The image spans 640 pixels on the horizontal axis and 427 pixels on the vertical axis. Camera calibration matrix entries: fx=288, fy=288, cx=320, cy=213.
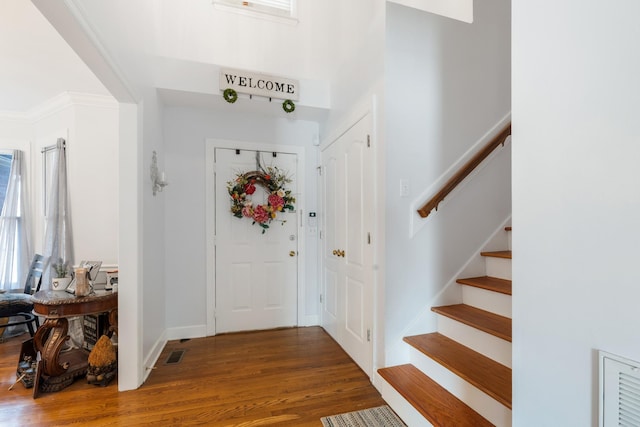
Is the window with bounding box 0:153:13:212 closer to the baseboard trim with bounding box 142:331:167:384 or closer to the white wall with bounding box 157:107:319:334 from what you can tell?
the white wall with bounding box 157:107:319:334

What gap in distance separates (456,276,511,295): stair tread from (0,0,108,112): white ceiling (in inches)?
146


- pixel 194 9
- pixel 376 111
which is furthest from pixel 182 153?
pixel 376 111

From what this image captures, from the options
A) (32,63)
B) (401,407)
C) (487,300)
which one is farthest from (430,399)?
(32,63)

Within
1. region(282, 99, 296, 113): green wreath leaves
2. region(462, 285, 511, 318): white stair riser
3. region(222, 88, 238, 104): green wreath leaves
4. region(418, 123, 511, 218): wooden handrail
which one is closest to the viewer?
region(462, 285, 511, 318): white stair riser

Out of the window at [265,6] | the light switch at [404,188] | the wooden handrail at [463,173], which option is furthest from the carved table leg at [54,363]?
the window at [265,6]

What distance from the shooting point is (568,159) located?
929 millimetres

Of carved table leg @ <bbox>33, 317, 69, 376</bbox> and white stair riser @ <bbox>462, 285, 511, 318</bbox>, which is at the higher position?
white stair riser @ <bbox>462, 285, 511, 318</bbox>

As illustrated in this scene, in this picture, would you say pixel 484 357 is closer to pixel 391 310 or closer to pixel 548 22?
pixel 391 310

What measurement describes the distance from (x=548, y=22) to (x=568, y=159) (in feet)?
1.60

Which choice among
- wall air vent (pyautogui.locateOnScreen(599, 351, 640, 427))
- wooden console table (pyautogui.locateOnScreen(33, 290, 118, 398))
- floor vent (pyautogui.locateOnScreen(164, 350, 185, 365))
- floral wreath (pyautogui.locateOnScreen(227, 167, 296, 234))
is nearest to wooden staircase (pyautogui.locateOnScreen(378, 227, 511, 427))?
wall air vent (pyautogui.locateOnScreen(599, 351, 640, 427))

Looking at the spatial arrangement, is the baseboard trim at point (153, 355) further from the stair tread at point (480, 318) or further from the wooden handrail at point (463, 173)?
the wooden handrail at point (463, 173)

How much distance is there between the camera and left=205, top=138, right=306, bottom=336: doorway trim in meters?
3.17

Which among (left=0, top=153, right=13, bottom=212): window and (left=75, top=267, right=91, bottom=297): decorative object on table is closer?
(left=75, top=267, right=91, bottom=297): decorative object on table

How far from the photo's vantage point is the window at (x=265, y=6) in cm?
302
